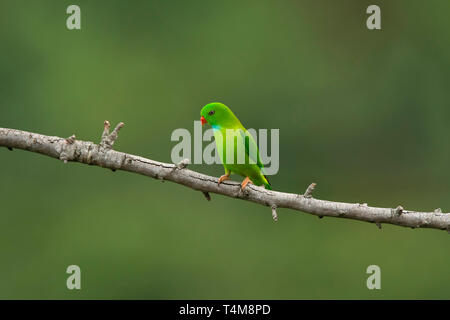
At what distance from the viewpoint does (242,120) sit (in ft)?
44.1

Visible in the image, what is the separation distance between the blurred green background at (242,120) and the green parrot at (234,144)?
23.7 feet

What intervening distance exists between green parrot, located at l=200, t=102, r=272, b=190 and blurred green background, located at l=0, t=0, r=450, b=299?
7214 mm

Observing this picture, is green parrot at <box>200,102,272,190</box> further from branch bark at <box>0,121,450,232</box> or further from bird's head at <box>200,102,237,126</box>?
branch bark at <box>0,121,450,232</box>

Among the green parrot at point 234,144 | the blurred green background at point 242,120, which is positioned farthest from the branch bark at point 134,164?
the blurred green background at point 242,120

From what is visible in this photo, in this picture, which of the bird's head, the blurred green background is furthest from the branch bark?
the blurred green background

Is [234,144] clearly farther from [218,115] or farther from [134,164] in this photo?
[134,164]

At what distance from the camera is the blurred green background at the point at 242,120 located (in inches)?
519

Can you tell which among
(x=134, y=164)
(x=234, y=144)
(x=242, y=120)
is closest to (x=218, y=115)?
(x=234, y=144)

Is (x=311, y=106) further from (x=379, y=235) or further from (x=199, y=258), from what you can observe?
(x=199, y=258)

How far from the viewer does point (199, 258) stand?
13.5 meters

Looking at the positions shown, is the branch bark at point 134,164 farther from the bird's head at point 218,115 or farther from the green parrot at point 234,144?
the bird's head at point 218,115

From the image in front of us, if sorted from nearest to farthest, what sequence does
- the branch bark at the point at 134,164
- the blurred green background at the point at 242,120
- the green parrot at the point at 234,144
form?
the branch bark at the point at 134,164 < the green parrot at the point at 234,144 < the blurred green background at the point at 242,120

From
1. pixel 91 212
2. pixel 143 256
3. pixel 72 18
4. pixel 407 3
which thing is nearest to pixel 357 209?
pixel 143 256

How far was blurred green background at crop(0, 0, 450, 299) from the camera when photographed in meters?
13.2
